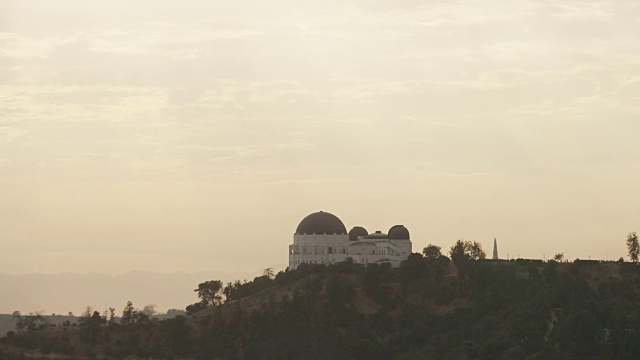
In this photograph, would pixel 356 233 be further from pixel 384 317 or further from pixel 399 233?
pixel 384 317

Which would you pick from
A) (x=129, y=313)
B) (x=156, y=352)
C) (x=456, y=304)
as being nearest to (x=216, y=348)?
(x=156, y=352)

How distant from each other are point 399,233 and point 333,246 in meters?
11.1

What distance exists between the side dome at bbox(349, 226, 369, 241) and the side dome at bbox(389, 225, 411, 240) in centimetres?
538

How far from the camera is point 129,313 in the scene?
174 metres

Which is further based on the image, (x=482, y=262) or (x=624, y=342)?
(x=482, y=262)

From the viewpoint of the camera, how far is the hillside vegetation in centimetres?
15038

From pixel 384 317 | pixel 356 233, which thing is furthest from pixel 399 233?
pixel 384 317

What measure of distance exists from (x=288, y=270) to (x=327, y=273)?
1146 cm

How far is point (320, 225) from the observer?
184125 mm

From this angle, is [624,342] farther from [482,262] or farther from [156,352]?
[156,352]

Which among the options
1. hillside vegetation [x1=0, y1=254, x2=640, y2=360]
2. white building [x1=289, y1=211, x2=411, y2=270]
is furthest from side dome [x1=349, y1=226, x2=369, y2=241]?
hillside vegetation [x1=0, y1=254, x2=640, y2=360]

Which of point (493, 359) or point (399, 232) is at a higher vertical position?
point (399, 232)

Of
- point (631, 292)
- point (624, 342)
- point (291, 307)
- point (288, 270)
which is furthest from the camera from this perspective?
point (288, 270)

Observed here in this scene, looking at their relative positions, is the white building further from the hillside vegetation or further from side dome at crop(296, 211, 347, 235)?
the hillside vegetation
